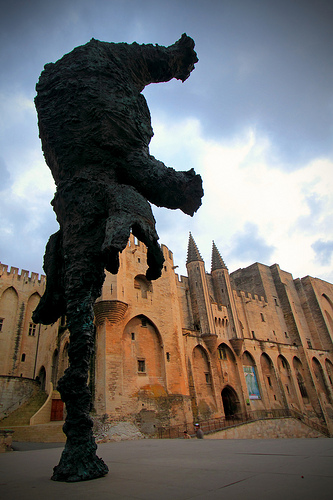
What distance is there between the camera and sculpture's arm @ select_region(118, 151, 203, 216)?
4.96 m

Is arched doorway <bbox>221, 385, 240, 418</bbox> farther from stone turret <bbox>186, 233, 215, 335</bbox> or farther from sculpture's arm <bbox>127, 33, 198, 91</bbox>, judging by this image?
sculpture's arm <bbox>127, 33, 198, 91</bbox>

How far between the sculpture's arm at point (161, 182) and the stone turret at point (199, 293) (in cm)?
2318

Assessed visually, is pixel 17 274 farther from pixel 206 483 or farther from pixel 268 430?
pixel 206 483

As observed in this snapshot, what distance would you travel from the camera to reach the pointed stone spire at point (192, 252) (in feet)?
100

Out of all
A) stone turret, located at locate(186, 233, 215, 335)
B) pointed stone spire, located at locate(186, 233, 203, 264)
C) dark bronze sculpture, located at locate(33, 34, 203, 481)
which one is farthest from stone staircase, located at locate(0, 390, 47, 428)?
dark bronze sculpture, located at locate(33, 34, 203, 481)

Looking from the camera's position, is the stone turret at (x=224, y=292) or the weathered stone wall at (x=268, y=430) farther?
the stone turret at (x=224, y=292)

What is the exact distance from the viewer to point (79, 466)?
131 inches

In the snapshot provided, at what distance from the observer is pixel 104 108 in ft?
16.1

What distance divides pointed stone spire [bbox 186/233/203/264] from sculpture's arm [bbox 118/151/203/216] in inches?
999

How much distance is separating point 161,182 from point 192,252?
1036 inches

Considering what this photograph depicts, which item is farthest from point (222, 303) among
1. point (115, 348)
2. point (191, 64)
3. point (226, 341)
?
point (191, 64)

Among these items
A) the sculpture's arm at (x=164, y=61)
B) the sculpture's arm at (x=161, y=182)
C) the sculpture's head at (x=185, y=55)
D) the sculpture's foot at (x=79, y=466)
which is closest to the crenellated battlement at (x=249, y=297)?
the sculpture's head at (x=185, y=55)

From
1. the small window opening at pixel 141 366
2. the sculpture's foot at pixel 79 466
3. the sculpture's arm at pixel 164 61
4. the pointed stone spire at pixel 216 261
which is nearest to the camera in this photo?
the sculpture's foot at pixel 79 466

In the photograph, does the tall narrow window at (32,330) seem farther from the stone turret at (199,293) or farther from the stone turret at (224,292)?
the stone turret at (224,292)
